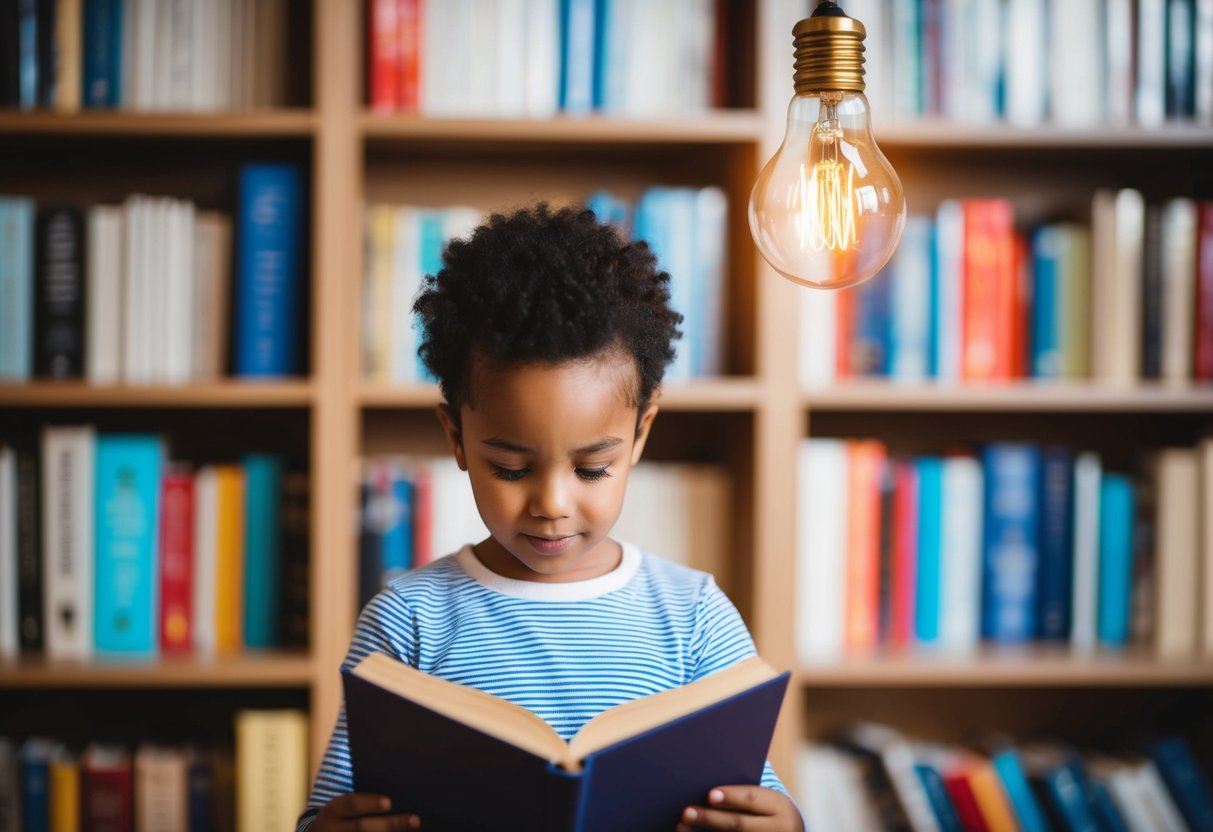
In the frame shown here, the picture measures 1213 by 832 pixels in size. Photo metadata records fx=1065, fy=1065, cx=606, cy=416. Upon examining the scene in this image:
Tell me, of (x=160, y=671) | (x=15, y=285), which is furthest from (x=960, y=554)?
(x=15, y=285)

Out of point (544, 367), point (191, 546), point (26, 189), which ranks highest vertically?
point (26, 189)

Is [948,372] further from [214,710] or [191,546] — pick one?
[214,710]

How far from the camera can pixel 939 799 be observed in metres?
1.58

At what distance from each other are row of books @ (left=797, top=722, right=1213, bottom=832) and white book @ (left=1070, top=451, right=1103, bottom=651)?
199 millimetres

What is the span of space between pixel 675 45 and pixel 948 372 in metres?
0.64

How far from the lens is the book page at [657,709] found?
0.72m

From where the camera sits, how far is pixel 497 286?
2.92ft

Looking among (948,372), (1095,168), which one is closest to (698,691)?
(948,372)

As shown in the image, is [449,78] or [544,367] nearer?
[544,367]

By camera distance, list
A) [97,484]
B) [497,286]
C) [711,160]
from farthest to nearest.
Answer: [711,160], [97,484], [497,286]

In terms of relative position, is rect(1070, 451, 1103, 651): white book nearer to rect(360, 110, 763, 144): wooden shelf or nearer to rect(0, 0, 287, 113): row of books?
rect(360, 110, 763, 144): wooden shelf

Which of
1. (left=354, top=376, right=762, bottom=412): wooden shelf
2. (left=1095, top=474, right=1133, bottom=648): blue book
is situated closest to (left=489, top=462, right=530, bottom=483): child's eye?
(left=354, top=376, right=762, bottom=412): wooden shelf

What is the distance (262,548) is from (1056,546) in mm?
1184

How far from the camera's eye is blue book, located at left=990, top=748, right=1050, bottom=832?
1.58 metres
